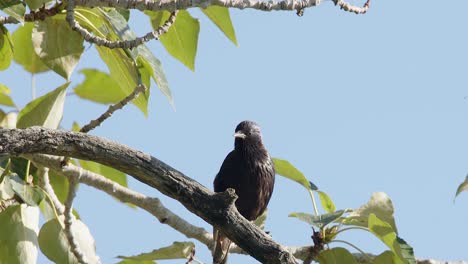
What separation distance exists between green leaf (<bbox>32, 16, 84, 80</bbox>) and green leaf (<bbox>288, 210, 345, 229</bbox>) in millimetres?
1208

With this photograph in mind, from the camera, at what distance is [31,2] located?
365 cm

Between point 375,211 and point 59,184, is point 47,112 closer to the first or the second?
point 59,184

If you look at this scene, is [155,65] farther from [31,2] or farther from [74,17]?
[31,2]

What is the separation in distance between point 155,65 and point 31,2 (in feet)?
2.63

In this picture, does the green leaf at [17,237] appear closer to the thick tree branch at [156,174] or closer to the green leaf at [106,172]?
the thick tree branch at [156,174]

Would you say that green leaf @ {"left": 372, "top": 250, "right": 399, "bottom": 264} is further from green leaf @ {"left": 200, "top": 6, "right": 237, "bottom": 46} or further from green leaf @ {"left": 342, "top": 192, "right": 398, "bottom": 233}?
green leaf @ {"left": 200, "top": 6, "right": 237, "bottom": 46}

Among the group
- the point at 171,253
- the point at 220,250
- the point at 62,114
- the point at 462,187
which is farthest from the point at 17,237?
the point at 462,187

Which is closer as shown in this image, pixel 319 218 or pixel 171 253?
pixel 319 218

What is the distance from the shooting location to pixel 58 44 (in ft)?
13.5

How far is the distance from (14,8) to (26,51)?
1.16 m

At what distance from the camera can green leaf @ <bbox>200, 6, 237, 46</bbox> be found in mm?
4219

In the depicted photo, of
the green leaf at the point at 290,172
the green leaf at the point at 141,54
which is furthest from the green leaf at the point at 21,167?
the green leaf at the point at 290,172

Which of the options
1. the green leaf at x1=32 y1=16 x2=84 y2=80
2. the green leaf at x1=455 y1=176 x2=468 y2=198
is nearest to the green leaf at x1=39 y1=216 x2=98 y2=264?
the green leaf at x1=32 y1=16 x2=84 y2=80

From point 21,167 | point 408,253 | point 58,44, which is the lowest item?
point 408,253
